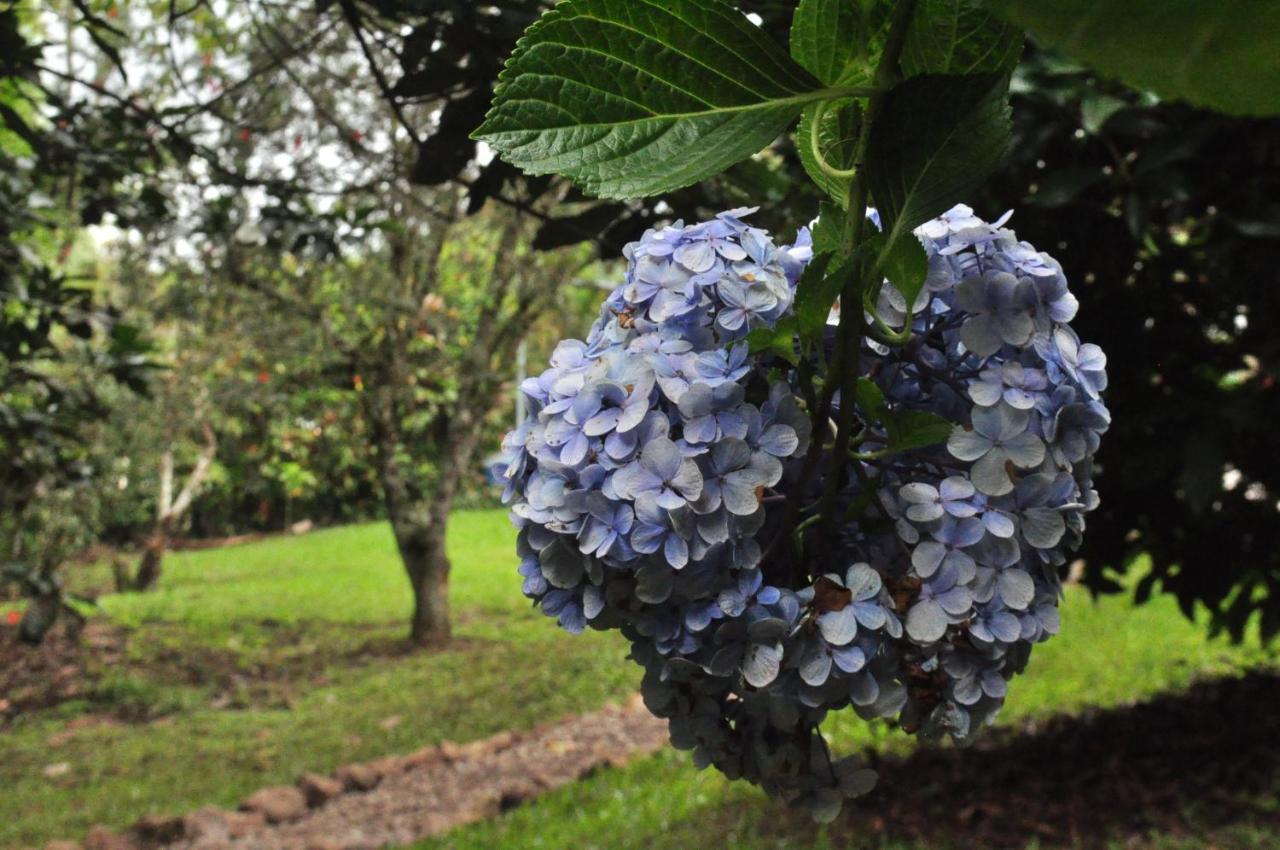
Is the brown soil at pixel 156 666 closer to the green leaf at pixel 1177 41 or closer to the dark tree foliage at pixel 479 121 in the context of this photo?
the dark tree foliage at pixel 479 121

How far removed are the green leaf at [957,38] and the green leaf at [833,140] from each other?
55mm

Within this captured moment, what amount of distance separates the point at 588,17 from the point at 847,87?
0.13m

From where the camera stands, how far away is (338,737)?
248 inches

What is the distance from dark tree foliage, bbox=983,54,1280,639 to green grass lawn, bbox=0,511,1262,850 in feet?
2.89

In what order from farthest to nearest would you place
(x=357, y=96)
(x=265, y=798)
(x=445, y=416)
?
(x=445, y=416) < (x=357, y=96) < (x=265, y=798)

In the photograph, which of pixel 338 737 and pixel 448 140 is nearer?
pixel 448 140

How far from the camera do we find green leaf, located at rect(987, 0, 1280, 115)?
27cm

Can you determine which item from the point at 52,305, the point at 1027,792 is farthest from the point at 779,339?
the point at 1027,792

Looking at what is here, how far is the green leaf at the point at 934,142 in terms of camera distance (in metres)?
0.50

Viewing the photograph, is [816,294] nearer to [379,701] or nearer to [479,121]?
[479,121]

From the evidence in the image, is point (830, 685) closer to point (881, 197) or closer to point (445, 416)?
point (881, 197)

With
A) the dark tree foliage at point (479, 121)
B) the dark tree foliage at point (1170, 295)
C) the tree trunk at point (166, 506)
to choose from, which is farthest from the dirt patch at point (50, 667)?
the dark tree foliage at point (479, 121)

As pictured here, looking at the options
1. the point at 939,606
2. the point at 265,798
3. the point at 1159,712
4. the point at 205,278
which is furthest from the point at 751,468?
the point at 205,278

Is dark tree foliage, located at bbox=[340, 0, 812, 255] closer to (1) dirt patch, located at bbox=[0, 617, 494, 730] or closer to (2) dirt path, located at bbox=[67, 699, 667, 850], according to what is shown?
(2) dirt path, located at bbox=[67, 699, 667, 850]
